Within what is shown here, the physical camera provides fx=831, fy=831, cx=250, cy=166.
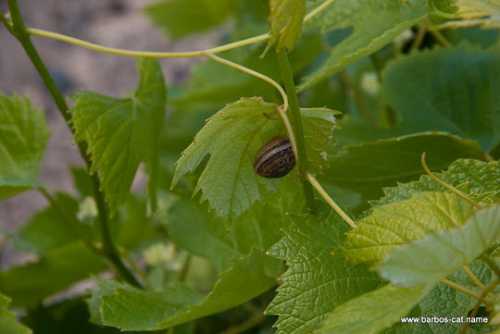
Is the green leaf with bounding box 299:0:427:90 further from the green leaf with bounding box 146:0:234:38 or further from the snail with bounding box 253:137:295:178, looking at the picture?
the green leaf with bounding box 146:0:234:38

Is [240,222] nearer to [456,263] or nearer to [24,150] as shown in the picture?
[24,150]

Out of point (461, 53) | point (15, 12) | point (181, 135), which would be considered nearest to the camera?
point (15, 12)

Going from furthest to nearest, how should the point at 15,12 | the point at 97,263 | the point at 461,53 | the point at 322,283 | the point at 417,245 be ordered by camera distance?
the point at 97,263 < the point at 461,53 < the point at 15,12 < the point at 322,283 < the point at 417,245

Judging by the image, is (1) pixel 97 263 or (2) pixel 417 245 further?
(1) pixel 97 263

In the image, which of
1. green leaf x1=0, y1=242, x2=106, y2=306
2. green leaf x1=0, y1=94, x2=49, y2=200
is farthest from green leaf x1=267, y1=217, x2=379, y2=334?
green leaf x1=0, y1=242, x2=106, y2=306

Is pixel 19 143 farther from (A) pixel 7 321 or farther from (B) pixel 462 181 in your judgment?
(B) pixel 462 181

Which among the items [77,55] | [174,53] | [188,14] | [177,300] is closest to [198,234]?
[177,300]

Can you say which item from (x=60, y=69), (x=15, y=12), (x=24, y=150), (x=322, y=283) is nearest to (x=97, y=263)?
(x=24, y=150)
